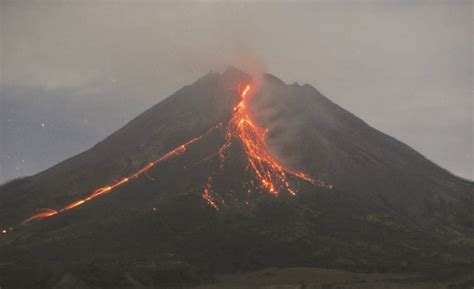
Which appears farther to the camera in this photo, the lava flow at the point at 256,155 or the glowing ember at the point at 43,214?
the lava flow at the point at 256,155

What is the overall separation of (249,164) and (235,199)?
445 inches

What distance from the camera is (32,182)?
12075cm

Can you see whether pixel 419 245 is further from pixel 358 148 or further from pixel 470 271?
pixel 358 148

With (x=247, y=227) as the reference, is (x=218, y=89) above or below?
above

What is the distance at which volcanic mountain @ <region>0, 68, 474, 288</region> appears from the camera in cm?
8062

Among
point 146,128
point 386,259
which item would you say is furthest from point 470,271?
point 146,128

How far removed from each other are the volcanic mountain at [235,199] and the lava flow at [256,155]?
1.07 ft

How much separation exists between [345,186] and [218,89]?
4486cm

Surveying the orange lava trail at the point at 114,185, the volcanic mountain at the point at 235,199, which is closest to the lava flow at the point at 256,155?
the volcanic mountain at the point at 235,199

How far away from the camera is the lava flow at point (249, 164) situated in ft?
331

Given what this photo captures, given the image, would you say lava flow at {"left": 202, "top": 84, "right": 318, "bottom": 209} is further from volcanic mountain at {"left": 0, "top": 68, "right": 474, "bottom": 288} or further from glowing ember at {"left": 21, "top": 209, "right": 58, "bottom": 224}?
glowing ember at {"left": 21, "top": 209, "right": 58, "bottom": 224}

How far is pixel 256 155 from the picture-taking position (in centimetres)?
11419

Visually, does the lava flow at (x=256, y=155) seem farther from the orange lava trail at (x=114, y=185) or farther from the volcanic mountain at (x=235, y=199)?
the orange lava trail at (x=114, y=185)

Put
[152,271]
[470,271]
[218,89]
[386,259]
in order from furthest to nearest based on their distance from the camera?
[218,89]
[386,259]
[470,271]
[152,271]
